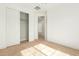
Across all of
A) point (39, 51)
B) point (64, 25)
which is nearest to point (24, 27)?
point (39, 51)

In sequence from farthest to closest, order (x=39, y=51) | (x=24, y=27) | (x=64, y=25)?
(x=24, y=27)
(x=64, y=25)
(x=39, y=51)

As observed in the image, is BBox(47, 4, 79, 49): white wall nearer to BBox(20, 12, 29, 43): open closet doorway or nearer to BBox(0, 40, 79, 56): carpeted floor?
BBox(0, 40, 79, 56): carpeted floor

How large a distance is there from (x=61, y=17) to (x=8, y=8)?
2.67 meters

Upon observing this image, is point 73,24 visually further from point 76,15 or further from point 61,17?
point 61,17

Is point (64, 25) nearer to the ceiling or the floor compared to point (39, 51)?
nearer to the ceiling

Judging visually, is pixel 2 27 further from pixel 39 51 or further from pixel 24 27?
pixel 39 51

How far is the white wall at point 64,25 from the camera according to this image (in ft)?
9.42

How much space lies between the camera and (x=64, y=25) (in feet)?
10.9

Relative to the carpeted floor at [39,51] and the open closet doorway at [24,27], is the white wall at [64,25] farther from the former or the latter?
the open closet doorway at [24,27]

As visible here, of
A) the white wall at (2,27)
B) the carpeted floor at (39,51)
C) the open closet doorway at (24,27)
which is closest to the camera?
the carpeted floor at (39,51)

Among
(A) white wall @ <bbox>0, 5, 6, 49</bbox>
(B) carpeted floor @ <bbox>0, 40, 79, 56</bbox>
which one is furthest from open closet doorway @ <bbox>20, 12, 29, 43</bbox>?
(B) carpeted floor @ <bbox>0, 40, 79, 56</bbox>

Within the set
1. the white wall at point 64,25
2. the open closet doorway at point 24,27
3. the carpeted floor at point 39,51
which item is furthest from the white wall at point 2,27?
the white wall at point 64,25

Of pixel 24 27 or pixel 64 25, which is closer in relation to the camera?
pixel 64 25

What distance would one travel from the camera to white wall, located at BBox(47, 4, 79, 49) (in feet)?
9.42
